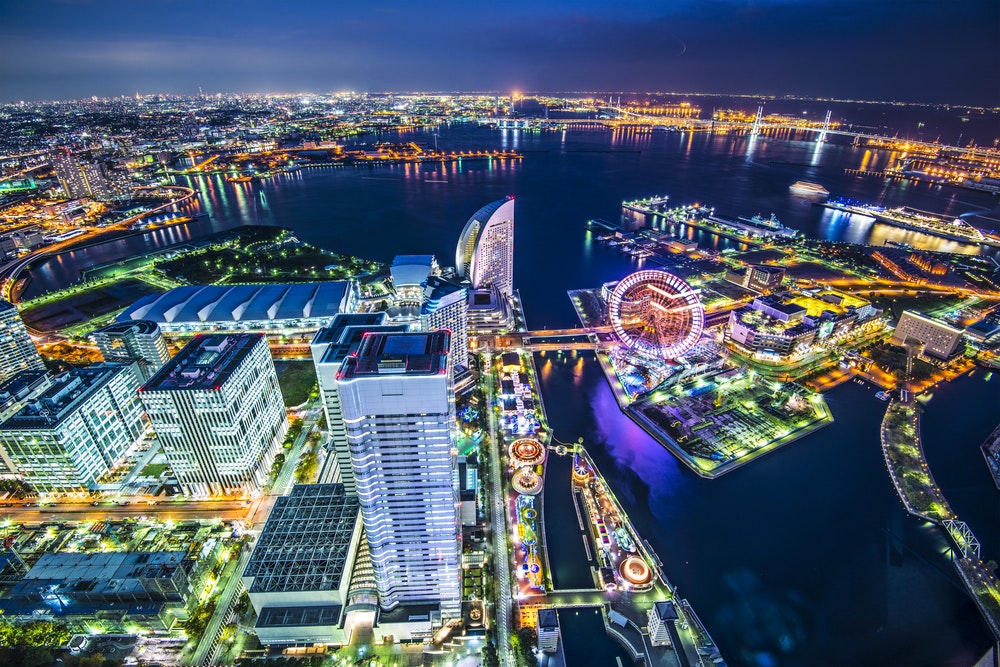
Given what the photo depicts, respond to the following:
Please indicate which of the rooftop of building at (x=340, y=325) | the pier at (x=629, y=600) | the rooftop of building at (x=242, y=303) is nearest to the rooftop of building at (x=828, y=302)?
the pier at (x=629, y=600)

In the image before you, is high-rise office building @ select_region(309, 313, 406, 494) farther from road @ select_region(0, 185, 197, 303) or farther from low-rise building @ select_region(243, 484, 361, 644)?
road @ select_region(0, 185, 197, 303)

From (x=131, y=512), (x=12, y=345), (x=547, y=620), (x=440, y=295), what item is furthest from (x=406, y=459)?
(x=12, y=345)

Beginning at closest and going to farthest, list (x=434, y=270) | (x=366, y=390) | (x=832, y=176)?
(x=366, y=390)
(x=434, y=270)
(x=832, y=176)

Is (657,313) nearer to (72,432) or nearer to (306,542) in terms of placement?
(306,542)

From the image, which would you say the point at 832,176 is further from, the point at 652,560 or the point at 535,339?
the point at 652,560

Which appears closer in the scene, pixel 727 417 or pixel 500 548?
pixel 500 548

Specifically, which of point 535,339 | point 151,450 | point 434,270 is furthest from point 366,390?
point 434,270
